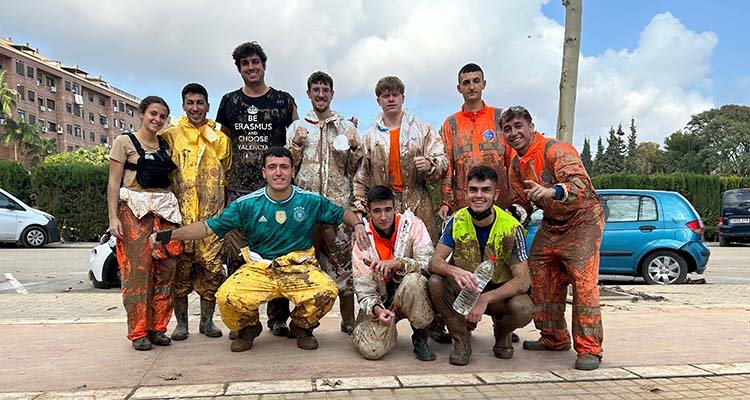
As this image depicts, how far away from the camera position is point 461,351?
3951 mm

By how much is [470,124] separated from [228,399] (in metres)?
2.83

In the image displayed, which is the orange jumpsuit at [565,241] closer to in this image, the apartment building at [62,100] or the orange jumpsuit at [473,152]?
the orange jumpsuit at [473,152]

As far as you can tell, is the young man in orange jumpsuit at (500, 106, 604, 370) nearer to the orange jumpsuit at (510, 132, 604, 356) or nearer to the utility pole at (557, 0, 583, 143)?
the orange jumpsuit at (510, 132, 604, 356)

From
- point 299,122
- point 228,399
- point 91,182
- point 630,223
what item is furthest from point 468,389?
point 91,182

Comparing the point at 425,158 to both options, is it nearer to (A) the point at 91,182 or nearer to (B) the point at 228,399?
(B) the point at 228,399

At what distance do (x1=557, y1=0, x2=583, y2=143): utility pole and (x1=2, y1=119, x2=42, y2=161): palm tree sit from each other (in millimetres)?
46477

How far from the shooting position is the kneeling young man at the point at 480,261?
12.8ft

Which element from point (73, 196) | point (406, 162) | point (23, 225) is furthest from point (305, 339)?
point (73, 196)

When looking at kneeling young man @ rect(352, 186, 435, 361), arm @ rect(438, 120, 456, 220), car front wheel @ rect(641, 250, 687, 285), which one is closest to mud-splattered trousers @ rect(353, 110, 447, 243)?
arm @ rect(438, 120, 456, 220)

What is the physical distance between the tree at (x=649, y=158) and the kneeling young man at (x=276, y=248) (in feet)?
237

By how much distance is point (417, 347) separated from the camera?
162 inches

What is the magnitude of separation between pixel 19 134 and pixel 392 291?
4773 cm

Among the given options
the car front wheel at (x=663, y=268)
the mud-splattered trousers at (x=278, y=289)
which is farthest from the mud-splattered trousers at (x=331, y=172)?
the car front wheel at (x=663, y=268)

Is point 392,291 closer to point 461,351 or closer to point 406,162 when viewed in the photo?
point 461,351
